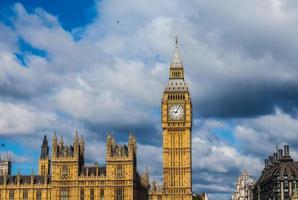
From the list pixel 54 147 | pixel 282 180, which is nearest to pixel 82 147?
pixel 54 147

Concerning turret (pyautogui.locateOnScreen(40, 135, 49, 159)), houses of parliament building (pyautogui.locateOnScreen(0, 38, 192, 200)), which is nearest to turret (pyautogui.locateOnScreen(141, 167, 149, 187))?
houses of parliament building (pyautogui.locateOnScreen(0, 38, 192, 200))

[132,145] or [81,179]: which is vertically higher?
[132,145]

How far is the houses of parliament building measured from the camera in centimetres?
13650

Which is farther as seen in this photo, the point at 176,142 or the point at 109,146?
the point at 176,142

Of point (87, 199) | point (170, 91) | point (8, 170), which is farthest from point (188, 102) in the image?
point (8, 170)

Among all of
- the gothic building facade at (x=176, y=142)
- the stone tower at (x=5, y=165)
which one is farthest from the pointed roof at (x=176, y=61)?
the stone tower at (x=5, y=165)

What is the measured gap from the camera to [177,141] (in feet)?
485

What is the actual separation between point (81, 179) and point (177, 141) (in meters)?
24.6

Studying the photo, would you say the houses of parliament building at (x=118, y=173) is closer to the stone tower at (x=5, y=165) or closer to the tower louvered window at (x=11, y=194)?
the tower louvered window at (x=11, y=194)

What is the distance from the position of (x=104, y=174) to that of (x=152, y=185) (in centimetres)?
1816

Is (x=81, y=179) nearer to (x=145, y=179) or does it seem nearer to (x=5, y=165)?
(x=145, y=179)

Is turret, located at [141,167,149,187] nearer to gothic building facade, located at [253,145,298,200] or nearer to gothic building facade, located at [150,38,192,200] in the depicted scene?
gothic building facade, located at [150,38,192,200]

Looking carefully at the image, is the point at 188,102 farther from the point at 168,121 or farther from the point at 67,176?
the point at 67,176

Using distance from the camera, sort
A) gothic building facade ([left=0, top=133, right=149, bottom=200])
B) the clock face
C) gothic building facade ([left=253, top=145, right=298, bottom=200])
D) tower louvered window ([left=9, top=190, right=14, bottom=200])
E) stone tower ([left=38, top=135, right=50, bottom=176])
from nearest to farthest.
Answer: gothic building facade ([left=0, top=133, right=149, bottom=200]) < tower louvered window ([left=9, top=190, right=14, bottom=200]) < the clock face < gothic building facade ([left=253, top=145, right=298, bottom=200]) < stone tower ([left=38, top=135, right=50, bottom=176])
